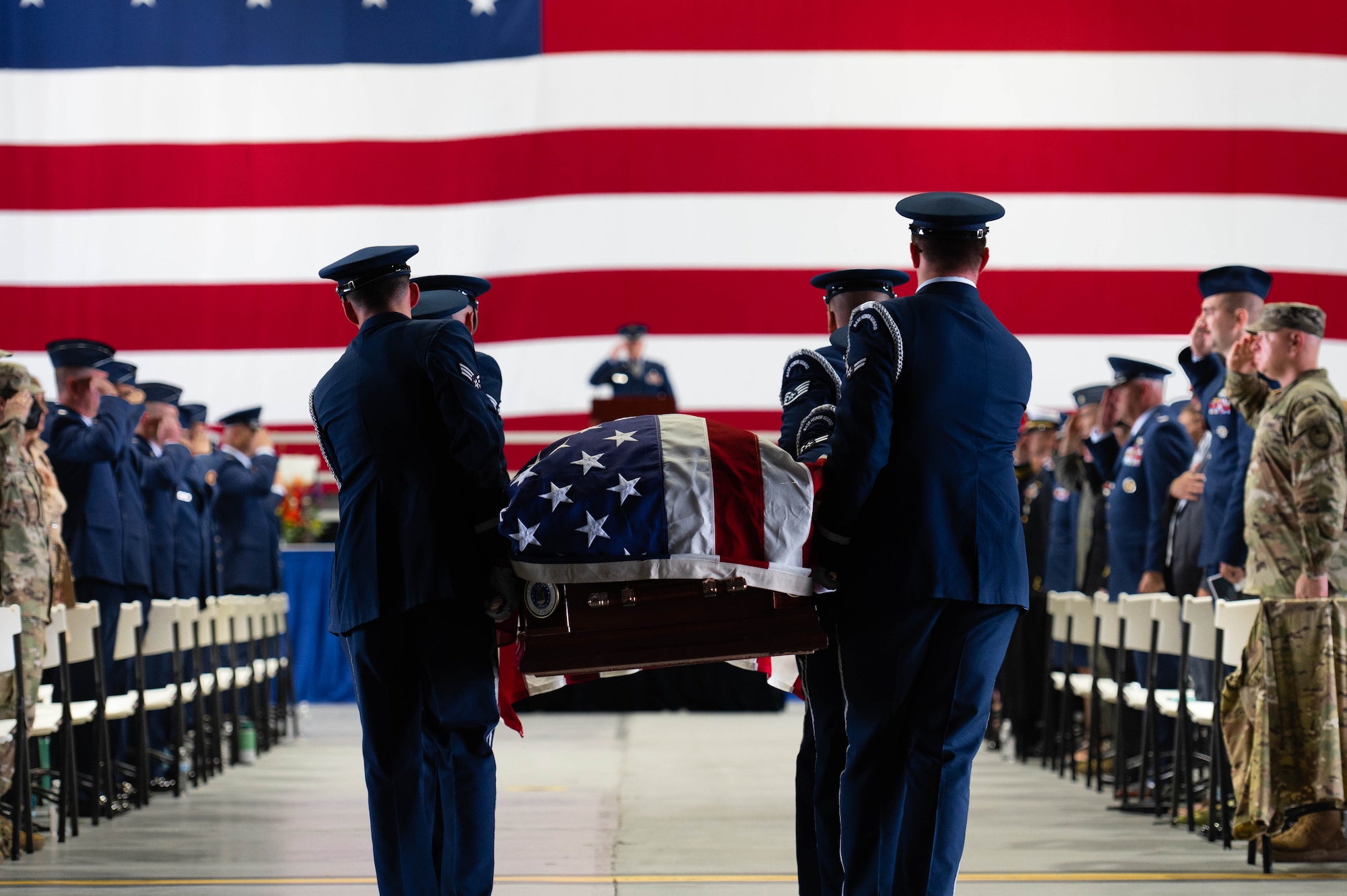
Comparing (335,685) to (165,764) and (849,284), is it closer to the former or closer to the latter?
(165,764)

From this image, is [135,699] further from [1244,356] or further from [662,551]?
[1244,356]

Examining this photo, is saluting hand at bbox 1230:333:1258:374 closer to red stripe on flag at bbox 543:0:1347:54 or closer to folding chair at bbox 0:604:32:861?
folding chair at bbox 0:604:32:861

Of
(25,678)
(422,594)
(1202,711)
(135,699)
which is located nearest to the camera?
(422,594)

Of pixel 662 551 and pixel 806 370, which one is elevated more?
pixel 806 370

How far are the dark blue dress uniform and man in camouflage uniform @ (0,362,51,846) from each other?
4104 millimetres

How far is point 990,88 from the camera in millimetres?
10219

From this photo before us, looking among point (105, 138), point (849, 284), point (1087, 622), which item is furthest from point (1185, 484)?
point (105, 138)

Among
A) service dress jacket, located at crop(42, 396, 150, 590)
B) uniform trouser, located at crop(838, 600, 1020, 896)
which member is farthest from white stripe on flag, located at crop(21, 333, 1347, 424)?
uniform trouser, located at crop(838, 600, 1020, 896)

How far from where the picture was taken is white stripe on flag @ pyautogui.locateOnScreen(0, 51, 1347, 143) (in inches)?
397

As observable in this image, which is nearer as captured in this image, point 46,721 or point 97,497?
point 46,721

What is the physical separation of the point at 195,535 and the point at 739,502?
16.1ft

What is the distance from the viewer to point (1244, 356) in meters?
4.63

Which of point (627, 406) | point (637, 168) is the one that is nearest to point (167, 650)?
point (627, 406)

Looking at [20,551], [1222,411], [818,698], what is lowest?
[818,698]
